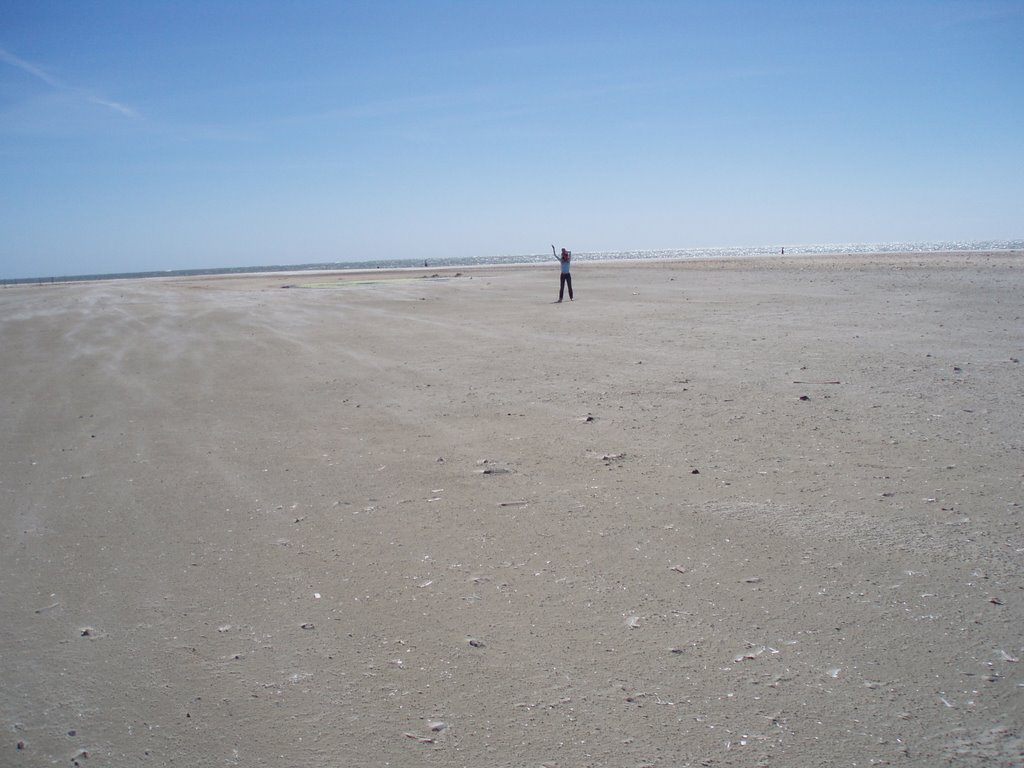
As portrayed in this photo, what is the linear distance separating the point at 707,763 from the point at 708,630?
3.21 ft

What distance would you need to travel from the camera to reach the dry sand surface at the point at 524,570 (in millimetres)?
3232

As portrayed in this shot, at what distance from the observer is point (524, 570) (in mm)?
4664

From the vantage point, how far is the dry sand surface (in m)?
3.23

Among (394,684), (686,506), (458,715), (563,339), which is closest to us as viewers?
(458,715)

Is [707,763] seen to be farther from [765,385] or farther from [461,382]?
[461,382]

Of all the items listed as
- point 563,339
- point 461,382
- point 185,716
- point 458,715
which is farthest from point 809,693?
point 563,339

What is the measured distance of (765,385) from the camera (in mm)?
9430

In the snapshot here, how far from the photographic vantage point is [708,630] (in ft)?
12.8

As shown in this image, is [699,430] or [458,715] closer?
[458,715]

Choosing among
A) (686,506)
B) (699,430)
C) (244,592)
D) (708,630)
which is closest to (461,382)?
(699,430)

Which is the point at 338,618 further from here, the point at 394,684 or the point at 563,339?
the point at 563,339

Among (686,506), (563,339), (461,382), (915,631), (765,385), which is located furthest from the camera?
(563,339)

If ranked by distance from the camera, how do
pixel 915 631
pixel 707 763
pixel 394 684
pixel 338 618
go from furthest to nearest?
pixel 338 618 → pixel 915 631 → pixel 394 684 → pixel 707 763

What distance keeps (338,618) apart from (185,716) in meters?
0.96
